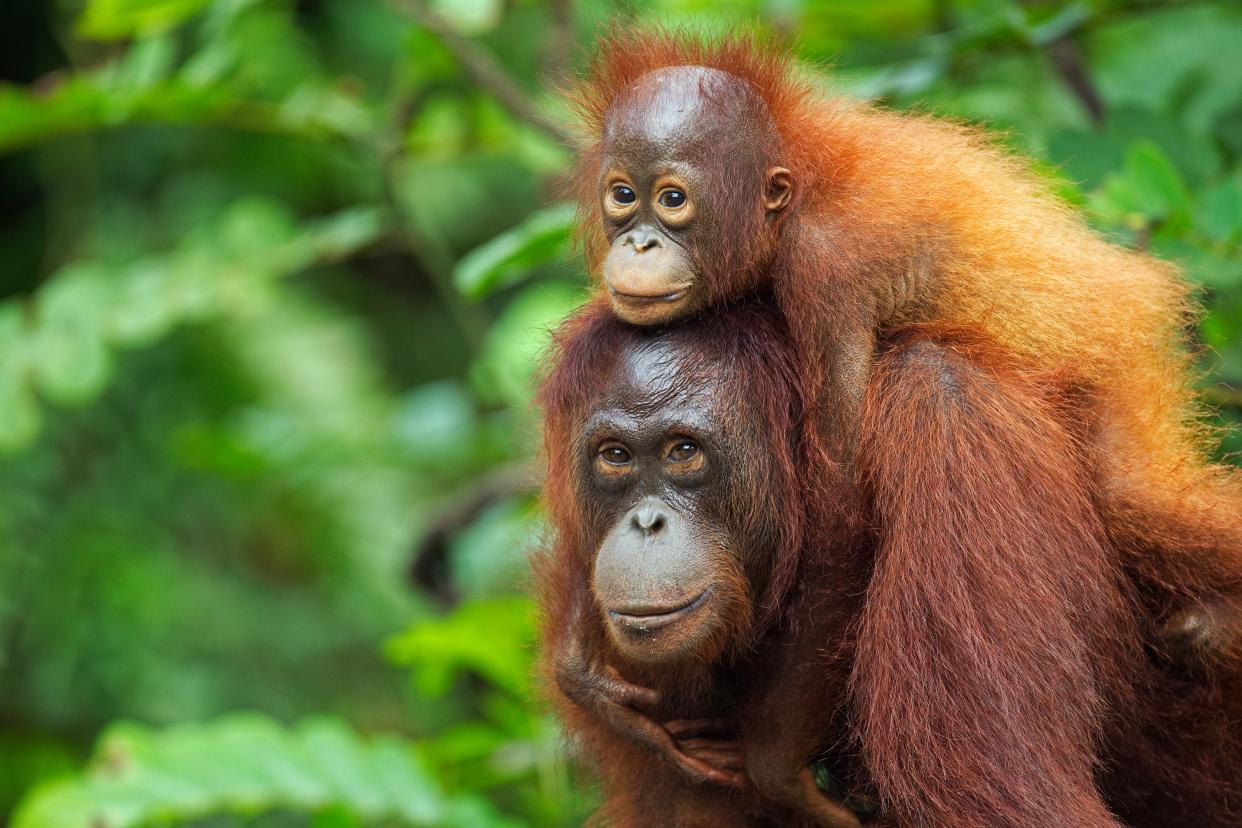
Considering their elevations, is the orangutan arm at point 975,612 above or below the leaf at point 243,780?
above

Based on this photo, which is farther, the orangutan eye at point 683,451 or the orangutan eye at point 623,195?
the orangutan eye at point 623,195

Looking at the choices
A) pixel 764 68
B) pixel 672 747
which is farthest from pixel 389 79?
pixel 672 747

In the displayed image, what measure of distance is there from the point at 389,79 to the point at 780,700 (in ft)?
20.5

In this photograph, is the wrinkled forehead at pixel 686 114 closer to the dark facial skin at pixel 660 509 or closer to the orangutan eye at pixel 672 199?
the orangutan eye at pixel 672 199

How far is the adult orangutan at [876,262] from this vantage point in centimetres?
262

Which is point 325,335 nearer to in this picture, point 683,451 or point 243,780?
point 243,780

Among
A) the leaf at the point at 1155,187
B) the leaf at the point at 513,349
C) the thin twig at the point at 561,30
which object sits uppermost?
the thin twig at the point at 561,30

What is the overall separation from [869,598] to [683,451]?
432mm

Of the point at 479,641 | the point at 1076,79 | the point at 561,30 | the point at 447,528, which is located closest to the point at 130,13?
the point at 561,30

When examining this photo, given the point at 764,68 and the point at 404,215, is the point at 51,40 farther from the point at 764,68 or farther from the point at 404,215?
the point at 764,68

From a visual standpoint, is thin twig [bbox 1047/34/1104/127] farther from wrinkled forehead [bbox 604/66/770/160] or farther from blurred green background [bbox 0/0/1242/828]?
wrinkled forehead [bbox 604/66/770/160]

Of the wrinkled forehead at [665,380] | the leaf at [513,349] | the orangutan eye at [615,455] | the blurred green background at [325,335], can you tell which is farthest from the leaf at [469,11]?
the orangutan eye at [615,455]

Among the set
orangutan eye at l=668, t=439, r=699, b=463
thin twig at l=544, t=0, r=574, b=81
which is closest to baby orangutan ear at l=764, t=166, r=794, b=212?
orangutan eye at l=668, t=439, r=699, b=463

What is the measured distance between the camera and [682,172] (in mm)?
2766
